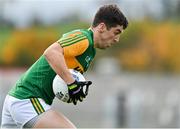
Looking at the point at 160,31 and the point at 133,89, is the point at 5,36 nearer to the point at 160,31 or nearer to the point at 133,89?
the point at 160,31

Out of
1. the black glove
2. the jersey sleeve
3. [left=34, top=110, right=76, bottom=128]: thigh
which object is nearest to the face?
the jersey sleeve

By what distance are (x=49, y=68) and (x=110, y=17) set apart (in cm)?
75

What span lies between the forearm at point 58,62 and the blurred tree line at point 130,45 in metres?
28.3

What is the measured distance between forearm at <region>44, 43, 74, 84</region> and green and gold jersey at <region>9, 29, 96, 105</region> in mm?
101

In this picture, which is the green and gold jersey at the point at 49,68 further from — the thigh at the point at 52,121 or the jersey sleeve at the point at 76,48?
the thigh at the point at 52,121

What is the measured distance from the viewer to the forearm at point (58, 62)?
702 cm

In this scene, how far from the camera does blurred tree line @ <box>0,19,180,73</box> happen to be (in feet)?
118

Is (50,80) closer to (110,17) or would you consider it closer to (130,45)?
(110,17)

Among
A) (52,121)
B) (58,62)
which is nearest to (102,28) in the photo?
(58,62)

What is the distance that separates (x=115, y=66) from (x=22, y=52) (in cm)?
534

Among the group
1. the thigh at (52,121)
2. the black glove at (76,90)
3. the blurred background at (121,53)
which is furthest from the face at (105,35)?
the blurred background at (121,53)

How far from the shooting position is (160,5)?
41375 millimetres

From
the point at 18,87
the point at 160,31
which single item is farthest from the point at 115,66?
the point at 18,87

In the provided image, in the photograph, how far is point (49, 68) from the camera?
24.0 ft
